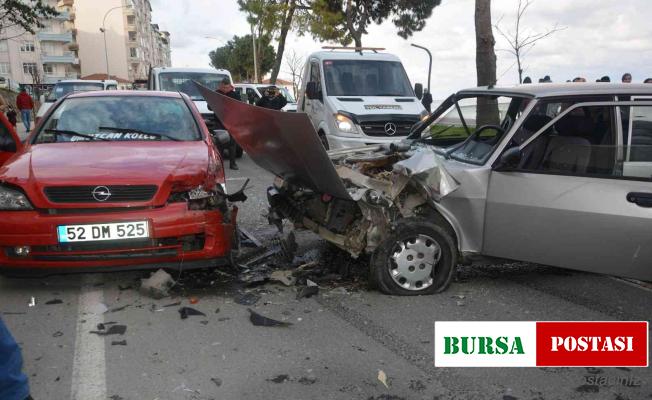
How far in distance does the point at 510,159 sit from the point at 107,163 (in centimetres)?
310

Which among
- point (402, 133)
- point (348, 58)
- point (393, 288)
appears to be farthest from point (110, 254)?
point (348, 58)

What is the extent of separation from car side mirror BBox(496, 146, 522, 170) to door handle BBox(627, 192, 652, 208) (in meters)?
0.78

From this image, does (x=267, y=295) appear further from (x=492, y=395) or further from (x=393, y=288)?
(x=492, y=395)

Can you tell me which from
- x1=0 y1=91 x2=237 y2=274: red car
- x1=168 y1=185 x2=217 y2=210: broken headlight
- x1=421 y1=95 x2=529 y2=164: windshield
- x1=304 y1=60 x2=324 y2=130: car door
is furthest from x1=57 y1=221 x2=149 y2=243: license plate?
x1=304 y1=60 x2=324 y2=130: car door

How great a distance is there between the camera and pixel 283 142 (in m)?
4.46

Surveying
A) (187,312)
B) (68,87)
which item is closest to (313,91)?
(187,312)

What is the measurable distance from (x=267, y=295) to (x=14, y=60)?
90377 millimetres

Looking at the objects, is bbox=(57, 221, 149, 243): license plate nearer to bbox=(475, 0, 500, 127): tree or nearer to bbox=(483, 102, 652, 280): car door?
bbox=(483, 102, 652, 280): car door

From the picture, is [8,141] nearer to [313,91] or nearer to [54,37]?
[313,91]

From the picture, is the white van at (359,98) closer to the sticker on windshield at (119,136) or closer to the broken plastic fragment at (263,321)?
the sticker on windshield at (119,136)

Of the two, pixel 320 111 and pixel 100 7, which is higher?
pixel 100 7

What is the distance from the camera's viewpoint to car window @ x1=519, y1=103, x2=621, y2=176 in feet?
13.7

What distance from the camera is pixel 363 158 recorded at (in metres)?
5.09

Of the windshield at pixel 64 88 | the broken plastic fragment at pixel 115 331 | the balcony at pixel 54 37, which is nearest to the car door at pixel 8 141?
the broken plastic fragment at pixel 115 331
